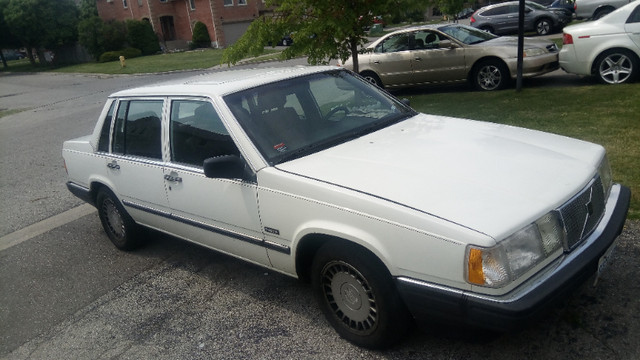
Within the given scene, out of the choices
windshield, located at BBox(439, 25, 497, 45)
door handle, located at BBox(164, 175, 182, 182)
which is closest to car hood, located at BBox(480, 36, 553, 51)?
windshield, located at BBox(439, 25, 497, 45)

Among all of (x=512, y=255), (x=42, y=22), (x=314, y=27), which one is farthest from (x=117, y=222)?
(x=42, y=22)

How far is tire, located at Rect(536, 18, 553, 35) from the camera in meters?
21.0

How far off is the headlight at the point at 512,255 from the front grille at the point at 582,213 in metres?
0.14

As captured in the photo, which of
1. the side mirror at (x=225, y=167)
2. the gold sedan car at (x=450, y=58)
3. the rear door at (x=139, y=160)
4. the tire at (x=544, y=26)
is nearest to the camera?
the side mirror at (x=225, y=167)

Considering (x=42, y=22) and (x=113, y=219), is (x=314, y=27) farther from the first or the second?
(x=42, y=22)

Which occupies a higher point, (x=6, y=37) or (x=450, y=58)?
(x=6, y=37)

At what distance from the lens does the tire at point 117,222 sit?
5.07 metres

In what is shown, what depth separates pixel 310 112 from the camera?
4.08 m

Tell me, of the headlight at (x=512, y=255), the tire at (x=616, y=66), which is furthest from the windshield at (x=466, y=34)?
the headlight at (x=512, y=255)

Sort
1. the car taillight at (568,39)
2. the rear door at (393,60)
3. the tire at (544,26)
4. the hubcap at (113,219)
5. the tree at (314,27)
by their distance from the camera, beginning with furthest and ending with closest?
the tire at (544,26)
the rear door at (393,60)
the car taillight at (568,39)
the tree at (314,27)
the hubcap at (113,219)

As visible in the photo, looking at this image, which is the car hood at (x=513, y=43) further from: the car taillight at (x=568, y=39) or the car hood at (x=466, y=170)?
the car hood at (x=466, y=170)

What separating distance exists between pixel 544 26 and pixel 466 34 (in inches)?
469

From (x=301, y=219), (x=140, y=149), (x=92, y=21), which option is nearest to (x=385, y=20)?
(x=140, y=149)

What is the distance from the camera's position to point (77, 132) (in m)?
12.5
